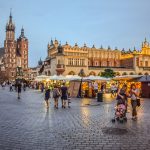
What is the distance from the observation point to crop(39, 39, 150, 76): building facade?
282ft

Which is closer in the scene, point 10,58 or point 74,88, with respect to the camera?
point 74,88

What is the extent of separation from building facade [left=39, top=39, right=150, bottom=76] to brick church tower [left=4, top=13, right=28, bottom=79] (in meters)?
60.4

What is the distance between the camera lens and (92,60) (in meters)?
96.2

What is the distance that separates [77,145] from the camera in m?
8.48

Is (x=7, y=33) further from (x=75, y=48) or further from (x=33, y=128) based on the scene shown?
(x=33, y=128)

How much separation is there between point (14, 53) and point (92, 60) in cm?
7406

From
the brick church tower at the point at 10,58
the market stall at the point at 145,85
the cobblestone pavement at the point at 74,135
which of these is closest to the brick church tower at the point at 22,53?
the brick church tower at the point at 10,58

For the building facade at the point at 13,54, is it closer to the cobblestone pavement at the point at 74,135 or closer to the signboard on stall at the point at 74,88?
the signboard on stall at the point at 74,88

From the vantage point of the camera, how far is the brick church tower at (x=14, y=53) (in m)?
160

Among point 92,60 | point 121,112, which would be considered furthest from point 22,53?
point 121,112

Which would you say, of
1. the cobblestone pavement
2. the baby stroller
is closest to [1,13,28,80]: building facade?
the baby stroller

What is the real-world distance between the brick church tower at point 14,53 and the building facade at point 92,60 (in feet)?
198

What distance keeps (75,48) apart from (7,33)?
292ft

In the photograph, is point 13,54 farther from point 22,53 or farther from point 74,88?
point 74,88
